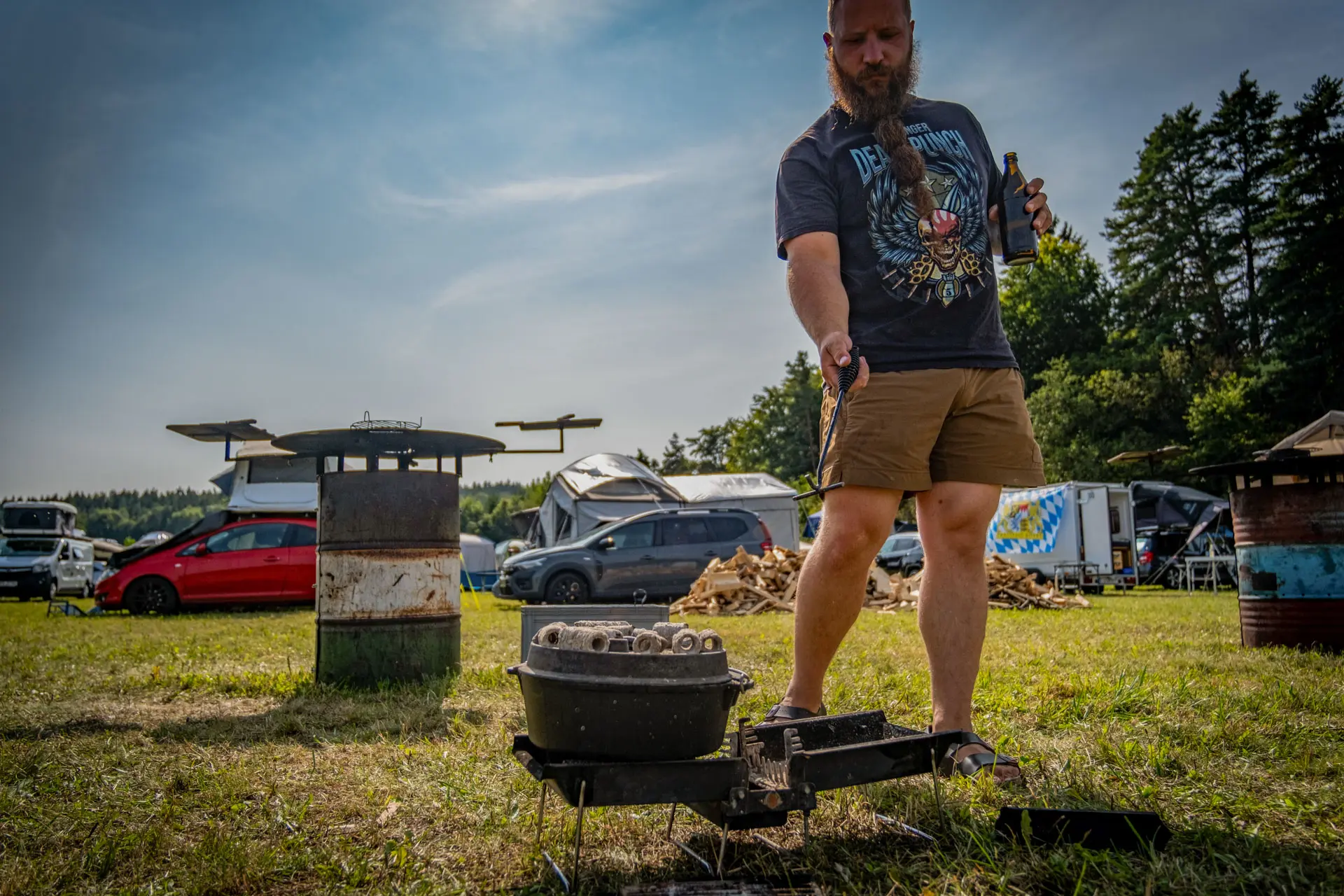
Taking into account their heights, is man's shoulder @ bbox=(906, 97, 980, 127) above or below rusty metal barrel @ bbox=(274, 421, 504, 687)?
above

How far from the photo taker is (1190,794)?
2.34 meters

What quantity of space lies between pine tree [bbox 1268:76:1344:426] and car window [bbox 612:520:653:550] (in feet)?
81.5

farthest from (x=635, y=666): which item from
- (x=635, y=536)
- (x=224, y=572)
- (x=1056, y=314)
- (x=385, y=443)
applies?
(x=1056, y=314)

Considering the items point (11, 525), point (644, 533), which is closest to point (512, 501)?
point (11, 525)

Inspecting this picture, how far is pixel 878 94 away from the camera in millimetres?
2855

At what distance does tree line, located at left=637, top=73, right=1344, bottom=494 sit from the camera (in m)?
30.0

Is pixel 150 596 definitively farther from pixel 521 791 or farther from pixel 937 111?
pixel 937 111

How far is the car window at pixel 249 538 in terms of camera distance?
46.9 feet

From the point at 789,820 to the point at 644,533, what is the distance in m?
13.7

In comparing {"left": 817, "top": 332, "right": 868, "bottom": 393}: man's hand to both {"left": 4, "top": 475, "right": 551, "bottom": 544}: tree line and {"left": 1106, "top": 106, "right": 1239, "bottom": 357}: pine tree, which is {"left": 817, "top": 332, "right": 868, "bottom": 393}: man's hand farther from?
{"left": 4, "top": 475, "right": 551, "bottom": 544}: tree line

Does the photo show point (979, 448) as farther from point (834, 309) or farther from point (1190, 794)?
point (1190, 794)

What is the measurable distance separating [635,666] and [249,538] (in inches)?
563

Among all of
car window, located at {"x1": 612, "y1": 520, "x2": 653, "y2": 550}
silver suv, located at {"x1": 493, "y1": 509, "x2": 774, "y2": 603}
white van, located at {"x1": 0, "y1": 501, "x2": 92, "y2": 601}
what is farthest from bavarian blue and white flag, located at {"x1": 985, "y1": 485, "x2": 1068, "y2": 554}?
white van, located at {"x1": 0, "y1": 501, "x2": 92, "y2": 601}

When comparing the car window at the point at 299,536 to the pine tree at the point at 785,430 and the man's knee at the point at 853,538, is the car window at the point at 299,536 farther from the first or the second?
the pine tree at the point at 785,430
